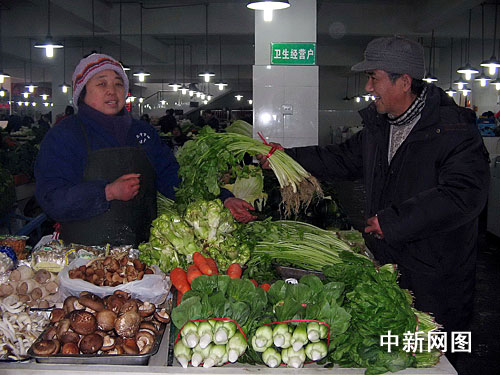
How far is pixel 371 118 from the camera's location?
3232mm

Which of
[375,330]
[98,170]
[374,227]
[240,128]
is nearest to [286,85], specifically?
[240,128]

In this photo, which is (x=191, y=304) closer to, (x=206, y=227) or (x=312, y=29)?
(x=206, y=227)

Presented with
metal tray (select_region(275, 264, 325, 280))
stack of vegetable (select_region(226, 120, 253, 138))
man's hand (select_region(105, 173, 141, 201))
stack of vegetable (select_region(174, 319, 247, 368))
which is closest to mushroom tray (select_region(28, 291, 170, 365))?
stack of vegetable (select_region(174, 319, 247, 368))

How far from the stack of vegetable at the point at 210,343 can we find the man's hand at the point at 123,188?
4.10ft

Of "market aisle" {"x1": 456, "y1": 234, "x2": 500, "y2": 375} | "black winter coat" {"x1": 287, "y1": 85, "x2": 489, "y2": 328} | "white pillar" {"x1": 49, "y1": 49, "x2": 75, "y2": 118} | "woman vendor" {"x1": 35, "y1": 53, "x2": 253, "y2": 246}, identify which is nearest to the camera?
"black winter coat" {"x1": 287, "y1": 85, "x2": 489, "y2": 328}

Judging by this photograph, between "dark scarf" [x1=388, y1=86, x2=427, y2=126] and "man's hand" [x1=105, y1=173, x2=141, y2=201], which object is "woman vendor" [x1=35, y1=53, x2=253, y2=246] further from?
"dark scarf" [x1=388, y1=86, x2=427, y2=126]

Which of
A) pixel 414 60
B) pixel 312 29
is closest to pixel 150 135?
pixel 414 60

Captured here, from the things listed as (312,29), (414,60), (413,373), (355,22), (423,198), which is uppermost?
(355,22)

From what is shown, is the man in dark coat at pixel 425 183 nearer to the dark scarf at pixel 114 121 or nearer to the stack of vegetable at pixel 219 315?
the stack of vegetable at pixel 219 315

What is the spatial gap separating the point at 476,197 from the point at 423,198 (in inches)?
10.5

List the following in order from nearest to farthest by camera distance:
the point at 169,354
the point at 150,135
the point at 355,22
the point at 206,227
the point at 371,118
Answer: the point at 169,354
the point at 206,227
the point at 371,118
the point at 150,135
the point at 355,22

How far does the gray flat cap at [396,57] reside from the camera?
9.48 ft

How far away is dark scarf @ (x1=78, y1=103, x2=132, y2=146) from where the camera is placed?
3.16m

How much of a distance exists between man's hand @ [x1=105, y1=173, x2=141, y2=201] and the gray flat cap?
53.5 inches
